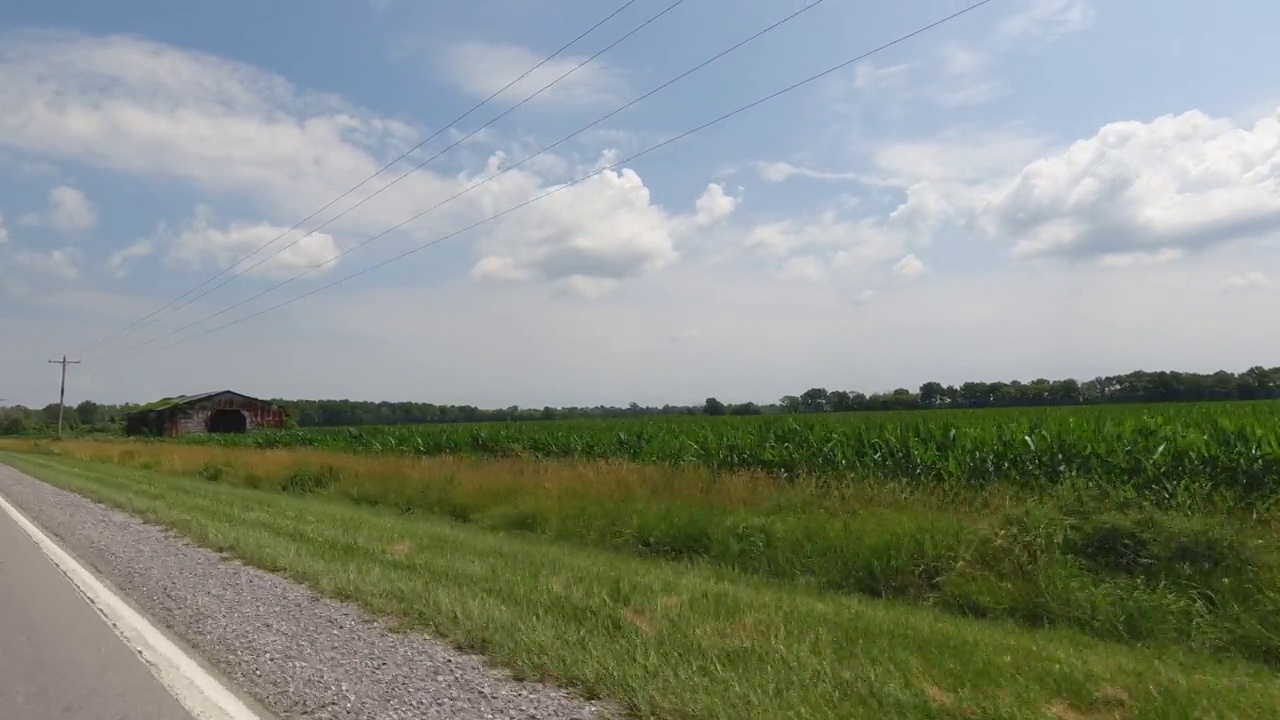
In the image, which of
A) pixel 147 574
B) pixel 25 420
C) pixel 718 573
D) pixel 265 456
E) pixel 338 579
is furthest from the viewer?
pixel 25 420

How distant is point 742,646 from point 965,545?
15.2ft

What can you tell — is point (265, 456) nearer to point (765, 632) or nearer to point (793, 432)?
point (793, 432)

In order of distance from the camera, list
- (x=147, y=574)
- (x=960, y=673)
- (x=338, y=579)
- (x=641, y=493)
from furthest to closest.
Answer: (x=641, y=493), (x=147, y=574), (x=338, y=579), (x=960, y=673)

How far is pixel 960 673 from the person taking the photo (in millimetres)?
6000

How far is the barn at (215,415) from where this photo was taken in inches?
3413

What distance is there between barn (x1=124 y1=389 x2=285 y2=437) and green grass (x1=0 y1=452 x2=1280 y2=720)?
272 feet

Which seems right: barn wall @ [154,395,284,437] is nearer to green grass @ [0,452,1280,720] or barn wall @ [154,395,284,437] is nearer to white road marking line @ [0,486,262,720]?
green grass @ [0,452,1280,720]

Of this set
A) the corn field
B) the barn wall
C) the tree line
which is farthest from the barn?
the corn field

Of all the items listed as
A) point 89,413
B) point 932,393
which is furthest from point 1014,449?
point 89,413

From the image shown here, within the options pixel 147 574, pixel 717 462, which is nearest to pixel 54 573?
pixel 147 574

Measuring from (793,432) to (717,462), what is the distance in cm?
186

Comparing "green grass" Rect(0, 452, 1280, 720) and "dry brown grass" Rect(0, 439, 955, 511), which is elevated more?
"dry brown grass" Rect(0, 439, 955, 511)

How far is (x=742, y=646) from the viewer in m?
6.48

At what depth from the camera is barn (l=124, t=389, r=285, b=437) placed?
86.7 metres
